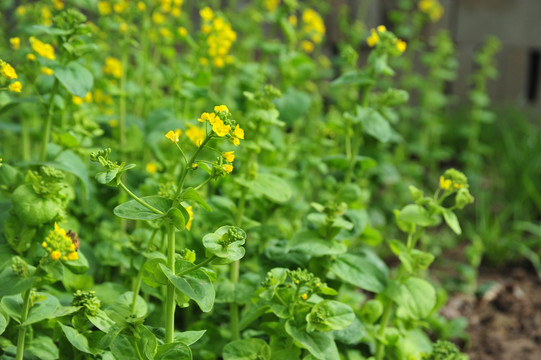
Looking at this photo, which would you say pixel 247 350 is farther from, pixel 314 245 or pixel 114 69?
pixel 114 69

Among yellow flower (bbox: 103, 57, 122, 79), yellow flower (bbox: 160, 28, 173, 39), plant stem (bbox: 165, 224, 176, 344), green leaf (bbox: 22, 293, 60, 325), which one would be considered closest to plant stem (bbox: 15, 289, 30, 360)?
green leaf (bbox: 22, 293, 60, 325)

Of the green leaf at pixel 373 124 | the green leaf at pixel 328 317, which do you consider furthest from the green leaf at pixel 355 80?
the green leaf at pixel 328 317

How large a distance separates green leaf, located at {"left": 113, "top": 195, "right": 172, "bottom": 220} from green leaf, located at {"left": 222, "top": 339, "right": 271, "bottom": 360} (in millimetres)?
337

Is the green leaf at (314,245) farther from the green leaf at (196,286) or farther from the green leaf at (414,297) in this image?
the green leaf at (196,286)

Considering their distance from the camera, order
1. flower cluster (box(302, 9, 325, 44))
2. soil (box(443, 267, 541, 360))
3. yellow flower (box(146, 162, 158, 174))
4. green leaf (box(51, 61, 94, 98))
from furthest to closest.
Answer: flower cluster (box(302, 9, 325, 44)) → soil (box(443, 267, 541, 360)) → yellow flower (box(146, 162, 158, 174)) → green leaf (box(51, 61, 94, 98))

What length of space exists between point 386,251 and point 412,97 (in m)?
1.85

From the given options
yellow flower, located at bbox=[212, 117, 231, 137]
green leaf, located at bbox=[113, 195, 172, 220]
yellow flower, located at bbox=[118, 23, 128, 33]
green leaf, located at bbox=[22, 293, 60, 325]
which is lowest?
green leaf, located at bbox=[22, 293, 60, 325]

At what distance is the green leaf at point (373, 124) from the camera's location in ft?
5.14

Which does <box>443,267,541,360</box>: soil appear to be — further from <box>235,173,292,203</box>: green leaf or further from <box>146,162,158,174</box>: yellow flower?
<box>146,162,158,174</box>: yellow flower

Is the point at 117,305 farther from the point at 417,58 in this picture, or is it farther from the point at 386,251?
the point at 417,58

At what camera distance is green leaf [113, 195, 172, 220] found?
101 cm

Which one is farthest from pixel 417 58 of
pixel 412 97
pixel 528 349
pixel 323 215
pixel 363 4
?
pixel 323 215

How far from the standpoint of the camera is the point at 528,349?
2.10m

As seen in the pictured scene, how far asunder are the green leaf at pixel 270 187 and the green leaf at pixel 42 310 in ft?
1.60
